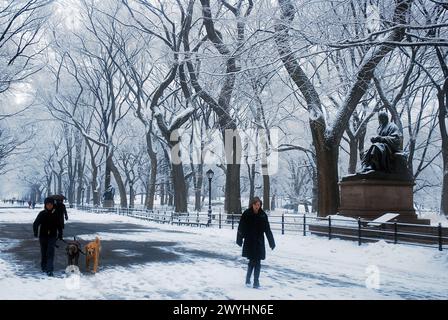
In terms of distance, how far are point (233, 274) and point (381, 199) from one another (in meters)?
8.21

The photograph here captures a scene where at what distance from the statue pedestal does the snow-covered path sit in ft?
5.63

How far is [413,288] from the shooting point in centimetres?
934

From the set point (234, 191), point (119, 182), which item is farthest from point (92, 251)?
point (119, 182)

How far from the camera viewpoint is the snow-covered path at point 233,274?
838cm

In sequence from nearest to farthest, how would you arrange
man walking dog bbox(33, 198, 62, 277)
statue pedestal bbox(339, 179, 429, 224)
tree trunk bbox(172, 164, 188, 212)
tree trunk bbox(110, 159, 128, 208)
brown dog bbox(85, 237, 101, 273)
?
1. man walking dog bbox(33, 198, 62, 277)
2. brown dog bbox(85, 237, 101, 273)
3. statue pedestal bbox(339, 179, 429, 224)
4. tree trunk bbox(172, 164, 188, 212)
5. tree trunk bbox(110, 159, 128, 208)

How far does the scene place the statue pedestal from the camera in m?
16.4

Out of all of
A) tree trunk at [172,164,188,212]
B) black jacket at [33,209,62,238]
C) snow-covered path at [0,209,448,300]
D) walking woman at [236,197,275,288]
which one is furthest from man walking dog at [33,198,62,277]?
tree trunk at [172,164,188,212]

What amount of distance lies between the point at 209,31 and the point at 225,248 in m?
12.6

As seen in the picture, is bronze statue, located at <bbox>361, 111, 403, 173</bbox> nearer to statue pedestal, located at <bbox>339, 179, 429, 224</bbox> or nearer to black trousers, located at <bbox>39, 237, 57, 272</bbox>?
statue pedestal, located at <bbox>339, 179, 429, 224</bbox>

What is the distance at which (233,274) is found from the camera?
1048cm

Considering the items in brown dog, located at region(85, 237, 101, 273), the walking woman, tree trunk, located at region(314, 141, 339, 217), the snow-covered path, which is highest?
tree trunk, located at region(314, 141, 339, 217)
